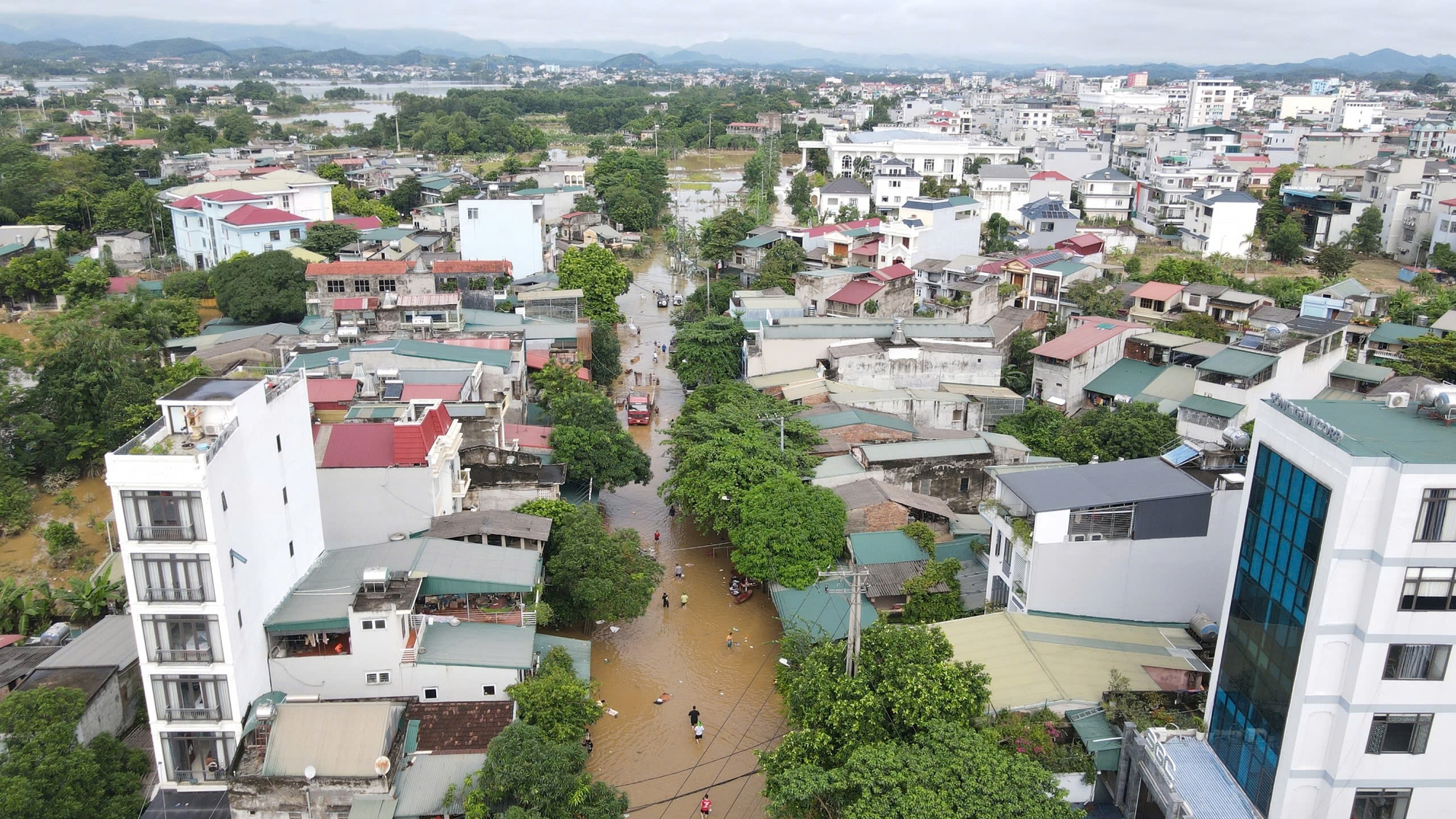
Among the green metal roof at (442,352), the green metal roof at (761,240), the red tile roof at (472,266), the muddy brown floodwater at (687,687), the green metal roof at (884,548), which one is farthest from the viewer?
the green metal roof at (761,240)

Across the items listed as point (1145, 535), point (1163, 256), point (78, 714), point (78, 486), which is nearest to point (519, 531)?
point (78, 714)

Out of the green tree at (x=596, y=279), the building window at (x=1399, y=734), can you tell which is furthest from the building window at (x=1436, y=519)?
the green tree at (x=596, y=279)

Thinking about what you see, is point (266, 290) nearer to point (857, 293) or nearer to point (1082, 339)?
point (857, 293)

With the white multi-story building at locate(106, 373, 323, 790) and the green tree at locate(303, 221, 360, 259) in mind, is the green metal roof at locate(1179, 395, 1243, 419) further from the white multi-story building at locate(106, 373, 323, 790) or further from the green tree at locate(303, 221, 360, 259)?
the green tree at locate(303, 221, 360, 259)

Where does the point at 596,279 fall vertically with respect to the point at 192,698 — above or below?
above

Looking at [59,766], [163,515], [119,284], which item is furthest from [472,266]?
[59,766]

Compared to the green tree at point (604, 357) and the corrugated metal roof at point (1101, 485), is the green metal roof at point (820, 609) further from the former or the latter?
the green tree at point (604, 357)

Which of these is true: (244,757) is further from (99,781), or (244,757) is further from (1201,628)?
(1201,628)
